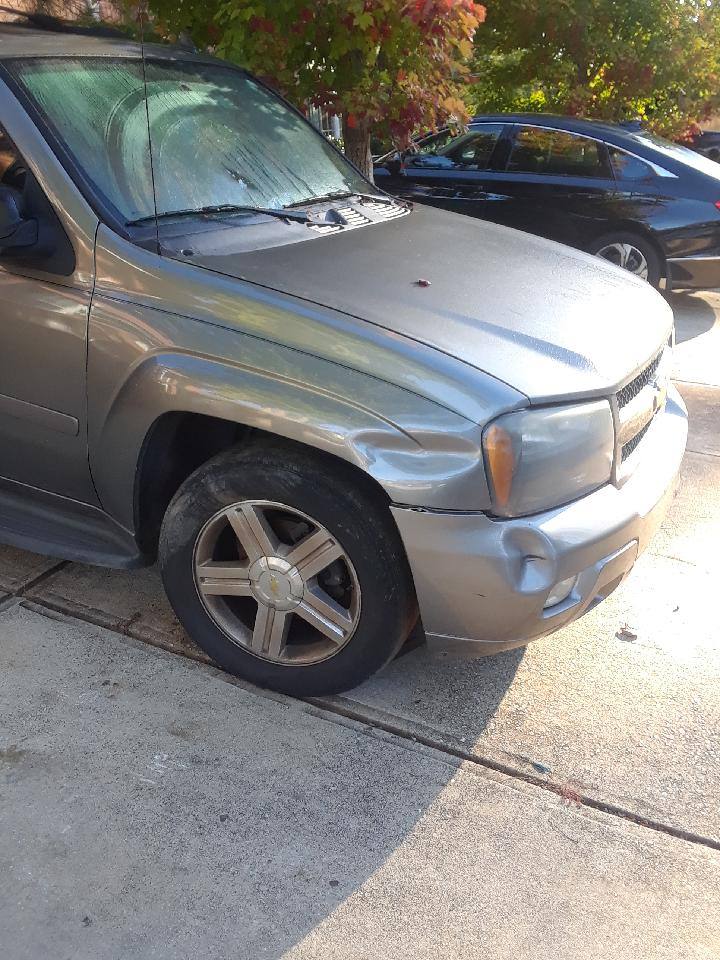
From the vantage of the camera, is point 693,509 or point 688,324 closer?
point 693,509

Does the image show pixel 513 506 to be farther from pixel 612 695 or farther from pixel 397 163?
pixel 397 163

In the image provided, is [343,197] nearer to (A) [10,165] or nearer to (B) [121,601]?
(A) [10,165]

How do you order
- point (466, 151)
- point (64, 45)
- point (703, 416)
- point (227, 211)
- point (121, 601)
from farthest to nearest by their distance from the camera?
point (466, 151) → point (703, 416) → point (121, 601) → point (64, 45) → point (227, 211)

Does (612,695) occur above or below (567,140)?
below

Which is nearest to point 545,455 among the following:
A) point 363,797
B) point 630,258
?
point 363,797

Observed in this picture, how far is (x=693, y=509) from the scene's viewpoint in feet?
14.6

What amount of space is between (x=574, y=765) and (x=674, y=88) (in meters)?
9.44

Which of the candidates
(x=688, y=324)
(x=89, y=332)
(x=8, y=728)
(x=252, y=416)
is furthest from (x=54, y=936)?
(x=688, y=324)

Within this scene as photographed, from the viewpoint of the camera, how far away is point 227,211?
11.0 feet

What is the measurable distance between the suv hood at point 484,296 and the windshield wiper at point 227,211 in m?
0.13

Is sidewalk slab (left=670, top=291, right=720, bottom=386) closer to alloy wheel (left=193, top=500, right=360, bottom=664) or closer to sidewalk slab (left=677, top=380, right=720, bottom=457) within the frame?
sidewalk slab (left=677, top=380, right=720, bottom=457)

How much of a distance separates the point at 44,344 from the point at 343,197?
4.80 feet

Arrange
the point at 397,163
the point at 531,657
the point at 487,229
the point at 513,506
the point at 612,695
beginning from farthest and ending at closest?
the point at 397,163 < the point at 487,229 < the point at 531,657 < the point at 612,695 < the point at 513,506

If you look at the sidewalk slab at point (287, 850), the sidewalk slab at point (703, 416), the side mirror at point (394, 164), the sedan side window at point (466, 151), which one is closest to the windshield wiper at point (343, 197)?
the sidewalk slab at point (287, 850)
